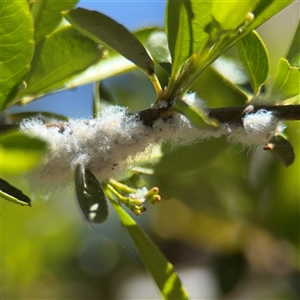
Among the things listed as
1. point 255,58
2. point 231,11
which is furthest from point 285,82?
point 231,11

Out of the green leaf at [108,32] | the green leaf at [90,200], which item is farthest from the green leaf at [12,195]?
the green leaf at [108,32]

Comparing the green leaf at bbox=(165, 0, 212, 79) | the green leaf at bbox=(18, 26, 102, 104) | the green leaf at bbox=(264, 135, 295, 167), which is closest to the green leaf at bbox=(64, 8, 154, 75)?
the green leaf at bbox=(165, 0, 212, 79)

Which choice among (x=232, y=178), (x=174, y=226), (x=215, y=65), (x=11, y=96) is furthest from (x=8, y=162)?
(x=174, y=226)

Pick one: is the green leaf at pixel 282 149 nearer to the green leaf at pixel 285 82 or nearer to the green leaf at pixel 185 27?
the green leaf at pixel 285 82

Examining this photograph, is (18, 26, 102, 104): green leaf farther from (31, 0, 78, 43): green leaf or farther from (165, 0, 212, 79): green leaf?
(165, 0, 212, 79): green leaf

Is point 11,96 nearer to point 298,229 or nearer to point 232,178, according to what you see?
point 232,178
